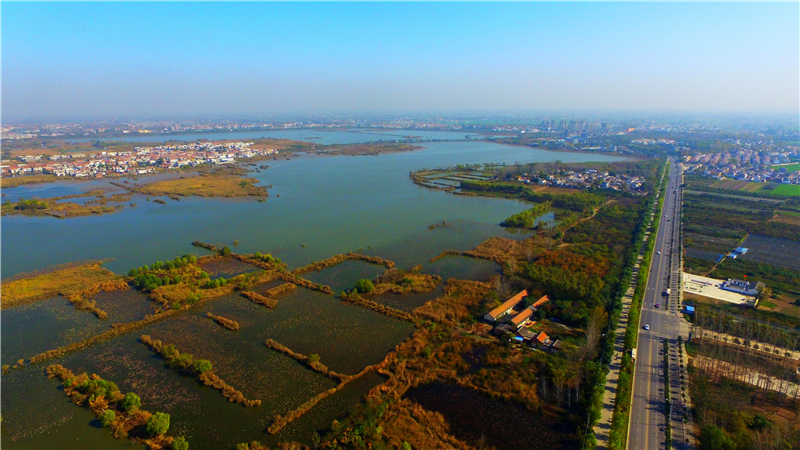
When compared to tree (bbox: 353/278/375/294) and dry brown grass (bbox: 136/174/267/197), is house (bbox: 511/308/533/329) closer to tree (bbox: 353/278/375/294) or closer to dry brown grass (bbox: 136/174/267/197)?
tree (bbox: 353/278/375/294)

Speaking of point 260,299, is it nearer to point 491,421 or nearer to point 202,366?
point 202,366

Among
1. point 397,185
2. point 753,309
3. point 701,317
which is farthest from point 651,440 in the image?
point 397,185

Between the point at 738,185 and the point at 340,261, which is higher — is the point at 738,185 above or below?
above

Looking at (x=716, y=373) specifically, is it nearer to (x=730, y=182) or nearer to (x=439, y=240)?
(x=439, y=240)

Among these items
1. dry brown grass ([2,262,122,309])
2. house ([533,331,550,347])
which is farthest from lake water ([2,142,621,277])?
house ([533,331,550,347])

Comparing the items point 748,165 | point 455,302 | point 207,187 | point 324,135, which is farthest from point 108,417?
point 324,135

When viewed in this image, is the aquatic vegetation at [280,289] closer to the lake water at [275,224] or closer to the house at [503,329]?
the lake water at [275,224]

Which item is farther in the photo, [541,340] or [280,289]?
[280,289]
